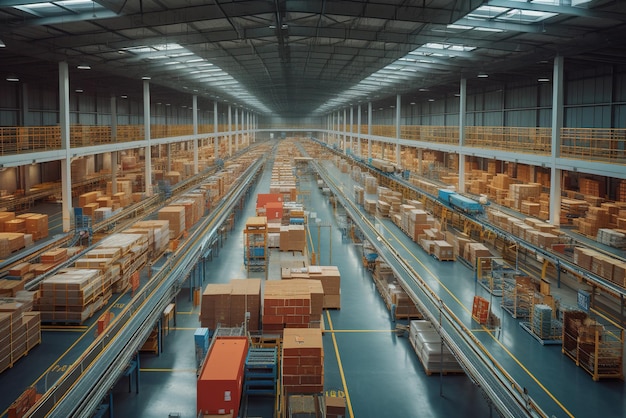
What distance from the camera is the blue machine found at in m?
19.9

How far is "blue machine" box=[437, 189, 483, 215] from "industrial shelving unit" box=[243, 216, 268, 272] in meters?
7.49

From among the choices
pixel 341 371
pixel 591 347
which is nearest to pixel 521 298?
pixel 591 347

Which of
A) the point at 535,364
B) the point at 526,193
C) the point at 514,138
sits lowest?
the point at 535,364

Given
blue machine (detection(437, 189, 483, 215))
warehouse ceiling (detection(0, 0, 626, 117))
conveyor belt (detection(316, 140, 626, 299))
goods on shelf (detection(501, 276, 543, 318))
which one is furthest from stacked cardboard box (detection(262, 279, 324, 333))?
blue machine (detection(437, 189, 483, 215))

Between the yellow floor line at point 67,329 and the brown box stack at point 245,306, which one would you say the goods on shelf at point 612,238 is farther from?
the yellow floor line at point 67,329

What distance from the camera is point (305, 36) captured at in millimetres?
20188

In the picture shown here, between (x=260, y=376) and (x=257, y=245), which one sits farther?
(x=257, y=245)

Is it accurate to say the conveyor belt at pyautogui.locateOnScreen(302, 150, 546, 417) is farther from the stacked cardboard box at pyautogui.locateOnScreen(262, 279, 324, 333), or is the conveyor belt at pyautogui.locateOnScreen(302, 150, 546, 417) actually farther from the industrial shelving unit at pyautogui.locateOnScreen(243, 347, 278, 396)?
the industrial shelving unit at pyautogui.locateOnScreen(243, 347, 278, 396)

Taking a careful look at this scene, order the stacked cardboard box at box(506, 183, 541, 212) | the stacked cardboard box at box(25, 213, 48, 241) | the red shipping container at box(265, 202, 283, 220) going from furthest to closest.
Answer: the red shipping container at box(265, 202, 283, 220) → the stacked cardboard box at box(506, 183, 541, 212) → the stacked cardboard box at box(25, 213, 48, 241)

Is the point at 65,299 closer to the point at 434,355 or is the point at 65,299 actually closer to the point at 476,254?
the point at 434,355

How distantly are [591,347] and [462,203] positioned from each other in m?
9.83

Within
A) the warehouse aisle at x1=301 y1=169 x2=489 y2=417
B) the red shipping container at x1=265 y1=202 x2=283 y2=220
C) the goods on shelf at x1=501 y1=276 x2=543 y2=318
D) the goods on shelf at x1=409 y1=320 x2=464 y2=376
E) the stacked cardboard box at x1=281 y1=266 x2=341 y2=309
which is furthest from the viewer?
the red shipping container at x1=265 y1=202 x2=283 y2=220

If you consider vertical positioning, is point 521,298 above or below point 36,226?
below

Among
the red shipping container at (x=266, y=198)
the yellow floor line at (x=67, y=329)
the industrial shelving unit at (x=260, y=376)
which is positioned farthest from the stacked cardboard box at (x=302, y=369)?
the red shipping container at (x=266, y=198)
